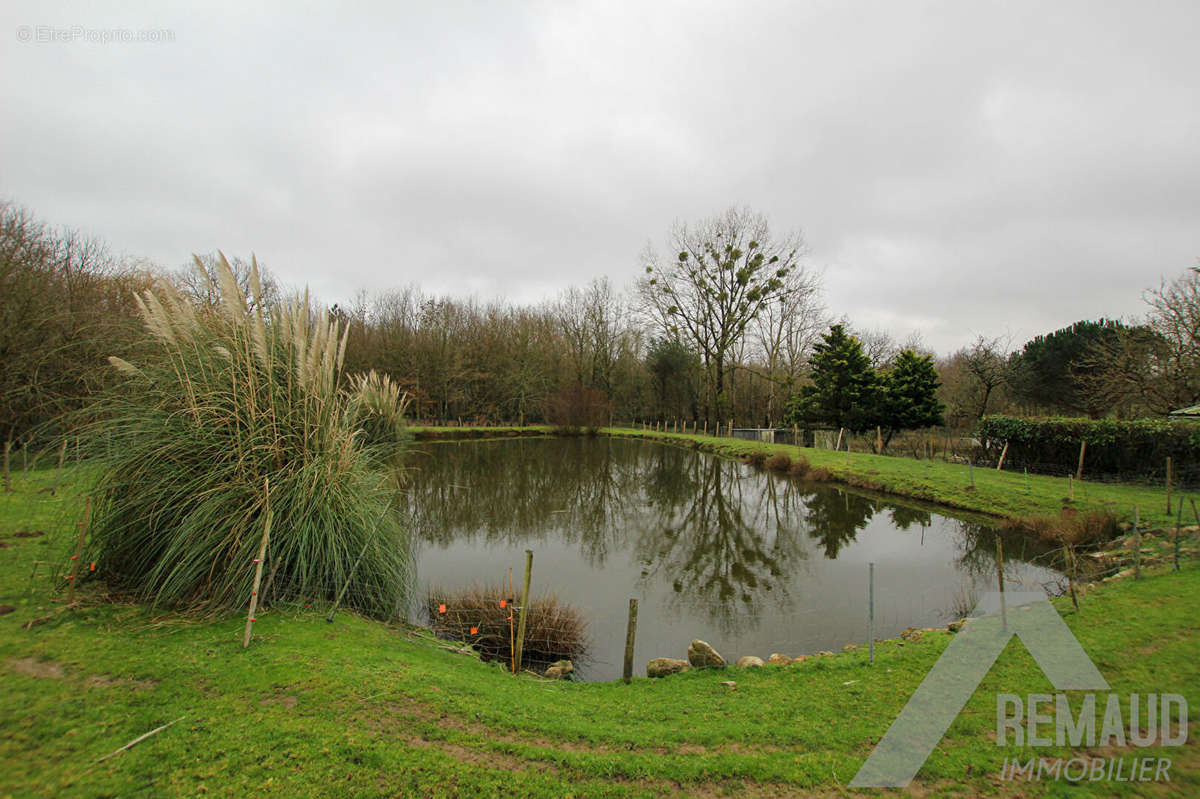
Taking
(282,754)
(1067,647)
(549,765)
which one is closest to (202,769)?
(282,754)

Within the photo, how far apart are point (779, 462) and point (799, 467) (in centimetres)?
125

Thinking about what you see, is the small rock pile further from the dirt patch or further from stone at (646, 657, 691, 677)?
the dirt patch

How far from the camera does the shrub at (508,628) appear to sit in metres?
5.60

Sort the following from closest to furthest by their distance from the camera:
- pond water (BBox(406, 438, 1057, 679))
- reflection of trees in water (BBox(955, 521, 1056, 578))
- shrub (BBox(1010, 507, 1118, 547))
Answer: pond water (BBox(406, 438, 1057, 679)) < reflection of trees in water (BBox(955, 521, 1056, 578)) < shrub (BBox(1010, 507, 1118, 547))

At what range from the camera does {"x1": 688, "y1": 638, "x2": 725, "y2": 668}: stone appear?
16.6ft

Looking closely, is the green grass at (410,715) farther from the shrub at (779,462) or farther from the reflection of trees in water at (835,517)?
the shrub at (779,462)

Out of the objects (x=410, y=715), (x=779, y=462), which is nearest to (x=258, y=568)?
(x=410, y=715)

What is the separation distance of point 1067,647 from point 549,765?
15.8ft

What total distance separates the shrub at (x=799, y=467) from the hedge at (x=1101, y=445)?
19.7 feet

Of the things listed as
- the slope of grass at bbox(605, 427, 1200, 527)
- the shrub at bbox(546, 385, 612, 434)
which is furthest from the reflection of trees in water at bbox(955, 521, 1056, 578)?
the shrub at bbox(546, 385, 612, 434)

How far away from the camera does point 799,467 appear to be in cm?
1894

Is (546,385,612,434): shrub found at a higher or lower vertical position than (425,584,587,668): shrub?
higher

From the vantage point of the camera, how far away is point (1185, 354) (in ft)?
48.5

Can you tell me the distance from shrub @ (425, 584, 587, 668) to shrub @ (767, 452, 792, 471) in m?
15.7
